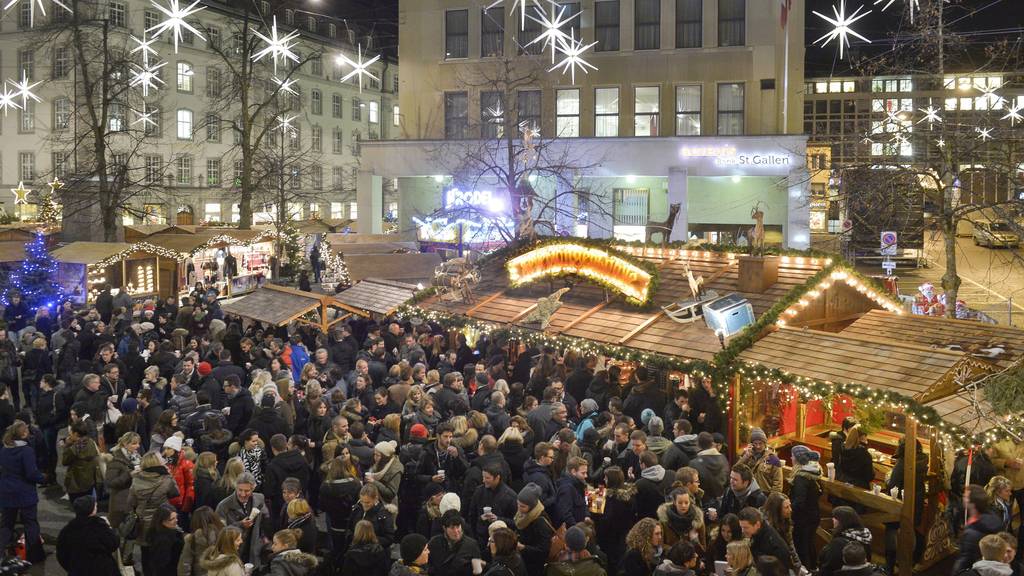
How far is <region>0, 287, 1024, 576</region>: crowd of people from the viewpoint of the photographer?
24.4ft

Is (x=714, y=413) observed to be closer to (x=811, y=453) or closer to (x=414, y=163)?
(x=811, y=453)

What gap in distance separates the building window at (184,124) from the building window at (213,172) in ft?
8.40

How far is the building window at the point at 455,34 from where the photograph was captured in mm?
37938

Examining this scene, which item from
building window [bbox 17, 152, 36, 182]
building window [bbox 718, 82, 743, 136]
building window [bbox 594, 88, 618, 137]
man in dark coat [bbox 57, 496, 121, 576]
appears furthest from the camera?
building window [bbox 17, 152, 36, 182]

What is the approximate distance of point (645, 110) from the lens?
3569cm

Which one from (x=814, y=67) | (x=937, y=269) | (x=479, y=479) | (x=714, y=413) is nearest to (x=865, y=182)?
(x=714, y=413)

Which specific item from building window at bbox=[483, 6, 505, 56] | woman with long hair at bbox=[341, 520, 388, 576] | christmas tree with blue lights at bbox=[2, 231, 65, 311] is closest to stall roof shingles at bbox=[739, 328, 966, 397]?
woman with long hair at bbox=[341, 520, 388, 576]

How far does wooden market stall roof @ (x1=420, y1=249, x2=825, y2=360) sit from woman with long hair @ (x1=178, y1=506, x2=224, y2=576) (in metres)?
6.98

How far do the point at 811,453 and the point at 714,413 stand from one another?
2.88m

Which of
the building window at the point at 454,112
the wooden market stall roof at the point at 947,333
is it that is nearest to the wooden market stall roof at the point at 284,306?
the wooden market stall roof at the point at 947,333

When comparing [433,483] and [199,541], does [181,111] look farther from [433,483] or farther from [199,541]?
[199,541]

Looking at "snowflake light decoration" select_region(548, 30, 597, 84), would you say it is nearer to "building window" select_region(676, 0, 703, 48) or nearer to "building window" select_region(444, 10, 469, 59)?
"building window" select_region(676, 0, 703, 48)

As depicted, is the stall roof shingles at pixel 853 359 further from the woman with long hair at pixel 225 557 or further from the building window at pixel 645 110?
the building window at pixel 645 110

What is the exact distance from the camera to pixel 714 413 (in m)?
12.2
